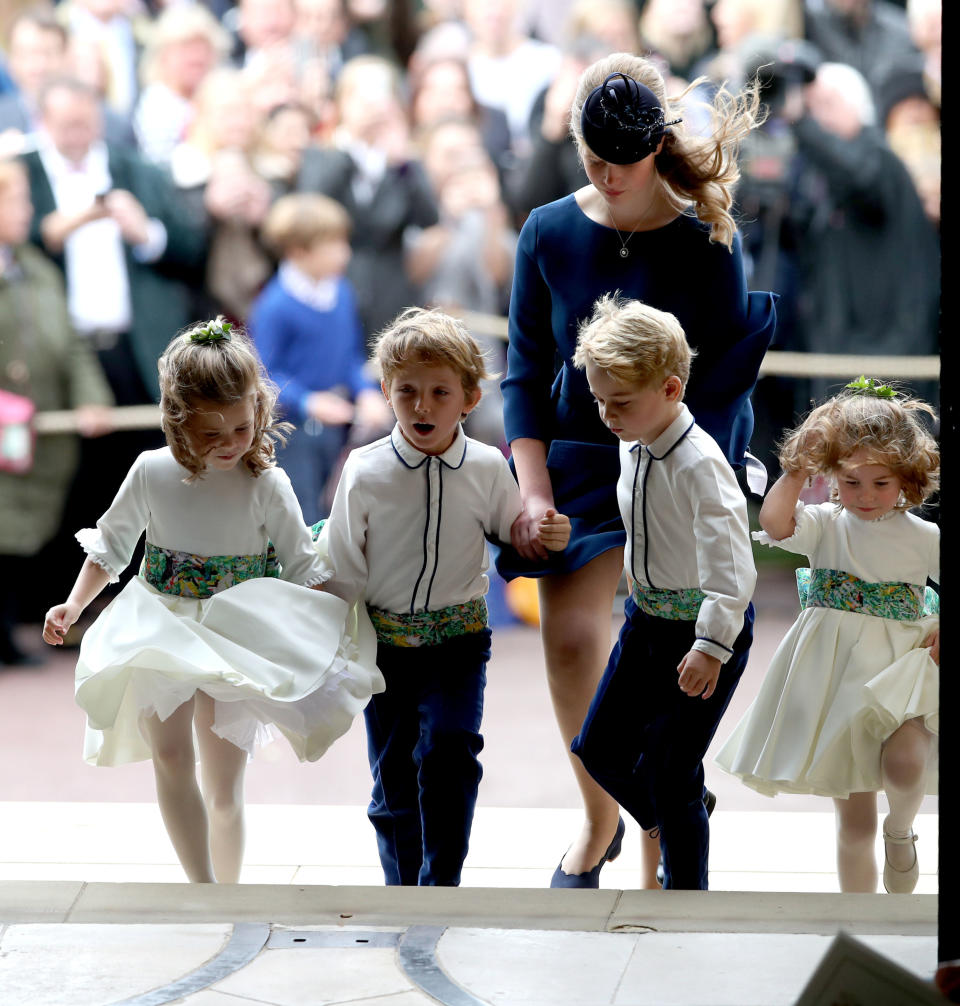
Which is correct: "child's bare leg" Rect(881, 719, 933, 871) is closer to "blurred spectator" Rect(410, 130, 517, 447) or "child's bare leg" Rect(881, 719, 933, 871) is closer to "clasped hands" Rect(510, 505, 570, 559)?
"clasped hands" Rect(510, 505, 570, 559)

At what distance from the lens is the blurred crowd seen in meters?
6.15

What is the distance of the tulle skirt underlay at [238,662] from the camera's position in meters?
2.58

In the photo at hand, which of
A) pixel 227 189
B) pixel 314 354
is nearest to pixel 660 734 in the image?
pixel 314 354

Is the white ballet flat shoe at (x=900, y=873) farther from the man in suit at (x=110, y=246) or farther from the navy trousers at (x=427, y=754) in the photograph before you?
the man in suit at (x=110, y=246)

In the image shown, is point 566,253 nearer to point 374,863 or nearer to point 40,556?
point 374,863

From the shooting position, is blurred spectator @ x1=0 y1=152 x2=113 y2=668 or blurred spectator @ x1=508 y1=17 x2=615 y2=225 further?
blurred spectator @ x1=508 y1=17 x2=615 y2=225

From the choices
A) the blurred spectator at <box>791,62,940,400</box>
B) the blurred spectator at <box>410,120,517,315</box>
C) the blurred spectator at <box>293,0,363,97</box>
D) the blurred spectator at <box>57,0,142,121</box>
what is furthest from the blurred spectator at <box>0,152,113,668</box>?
the blurred spectator at <box>791,62,940,400</box>

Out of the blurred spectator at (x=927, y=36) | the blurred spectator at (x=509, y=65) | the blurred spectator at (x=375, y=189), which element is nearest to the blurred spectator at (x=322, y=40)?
the blurred spectator at (x=375, y=189)

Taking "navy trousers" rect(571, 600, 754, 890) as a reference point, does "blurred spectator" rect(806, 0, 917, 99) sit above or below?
above

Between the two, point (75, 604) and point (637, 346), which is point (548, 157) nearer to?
point (637, 346)

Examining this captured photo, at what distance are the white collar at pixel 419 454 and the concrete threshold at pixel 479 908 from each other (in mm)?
753

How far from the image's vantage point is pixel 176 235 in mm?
6289

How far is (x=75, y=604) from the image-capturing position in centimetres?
267

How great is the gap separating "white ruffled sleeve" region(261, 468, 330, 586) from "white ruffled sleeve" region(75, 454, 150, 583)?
228 mm
